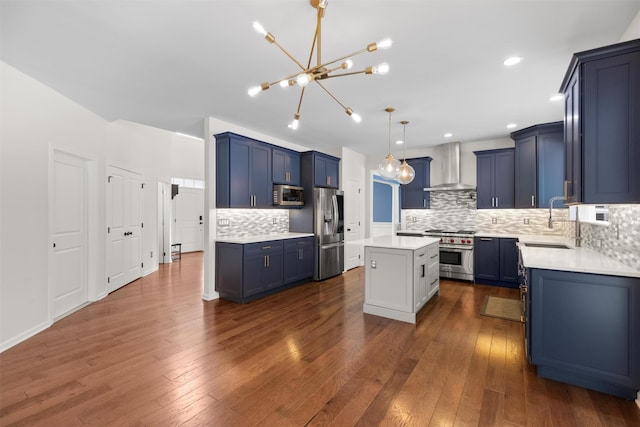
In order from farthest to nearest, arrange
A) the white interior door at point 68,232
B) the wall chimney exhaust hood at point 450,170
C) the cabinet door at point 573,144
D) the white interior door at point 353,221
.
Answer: the white interior door at point 353,221
the wall chimney exhaust hood at point 450,170
the white interior door at point 68,232
the cabinet door at point 573,144

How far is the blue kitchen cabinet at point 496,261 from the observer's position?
192 inches

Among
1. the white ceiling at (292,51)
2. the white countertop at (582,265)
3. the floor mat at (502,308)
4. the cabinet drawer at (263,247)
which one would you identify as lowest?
the floor mat at (502,308)

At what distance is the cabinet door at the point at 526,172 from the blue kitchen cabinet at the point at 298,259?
12.4 ft

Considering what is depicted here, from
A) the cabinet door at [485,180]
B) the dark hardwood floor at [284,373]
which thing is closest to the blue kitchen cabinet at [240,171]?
the dark hardwood floor at [284,373]

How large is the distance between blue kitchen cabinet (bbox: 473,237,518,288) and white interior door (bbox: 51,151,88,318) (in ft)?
20.3

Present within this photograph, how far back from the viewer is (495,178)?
17.8 ft

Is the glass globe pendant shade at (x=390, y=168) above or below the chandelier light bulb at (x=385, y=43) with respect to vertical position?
below

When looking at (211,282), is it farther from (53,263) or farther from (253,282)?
(53,263)

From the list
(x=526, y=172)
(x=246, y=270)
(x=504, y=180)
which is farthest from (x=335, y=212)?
(x=526, y=172)

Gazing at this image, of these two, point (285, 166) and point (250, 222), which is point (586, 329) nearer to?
point (250, 222)

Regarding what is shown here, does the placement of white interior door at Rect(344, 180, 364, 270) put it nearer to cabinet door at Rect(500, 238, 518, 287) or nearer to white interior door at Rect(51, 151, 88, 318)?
cabinet door at Rect(500, 238, 518, 287)

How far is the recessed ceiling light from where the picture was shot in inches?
105

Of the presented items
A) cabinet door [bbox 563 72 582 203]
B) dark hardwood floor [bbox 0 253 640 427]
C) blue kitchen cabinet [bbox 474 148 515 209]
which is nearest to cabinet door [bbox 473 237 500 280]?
blue kitchen cabinet [bbox 474 148 515 209]

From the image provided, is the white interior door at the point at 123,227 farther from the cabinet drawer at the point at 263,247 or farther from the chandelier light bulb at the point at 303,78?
the chandelier light bulb at the point at 303,78
